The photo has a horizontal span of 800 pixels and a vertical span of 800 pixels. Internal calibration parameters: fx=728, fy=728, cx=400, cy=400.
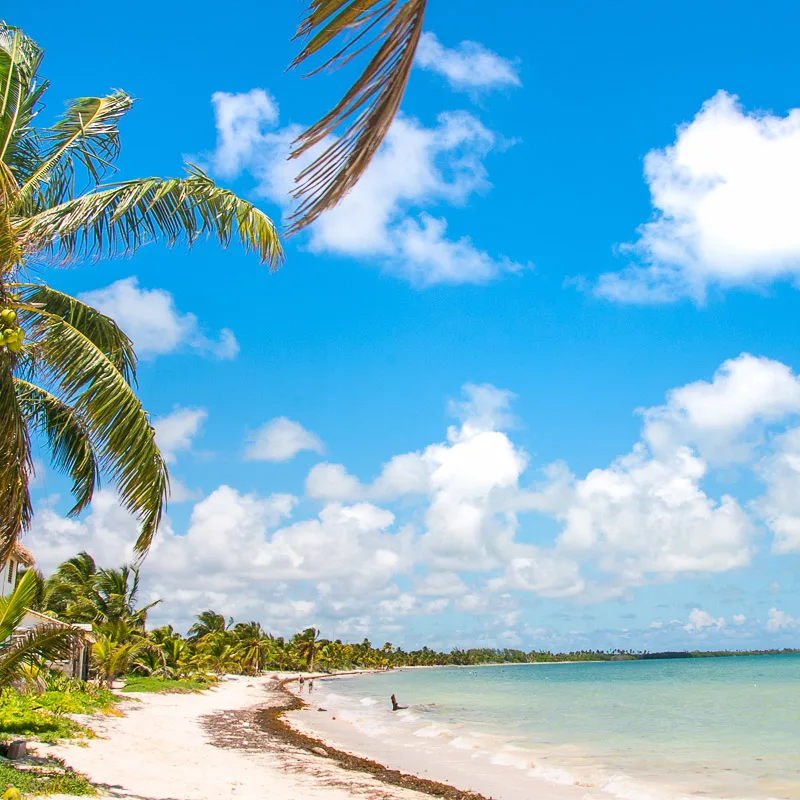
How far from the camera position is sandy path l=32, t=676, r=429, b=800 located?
973 centimetres

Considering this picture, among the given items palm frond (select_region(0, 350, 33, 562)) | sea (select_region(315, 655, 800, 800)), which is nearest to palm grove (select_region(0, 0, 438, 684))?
palm frond (select_region(0, 350, 33, 562))

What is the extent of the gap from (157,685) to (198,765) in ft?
51.7

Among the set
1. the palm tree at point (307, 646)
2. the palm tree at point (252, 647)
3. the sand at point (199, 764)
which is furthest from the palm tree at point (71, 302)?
the palm tree at point (307, 646)

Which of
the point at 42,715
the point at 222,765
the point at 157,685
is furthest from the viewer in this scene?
the point at 157,685

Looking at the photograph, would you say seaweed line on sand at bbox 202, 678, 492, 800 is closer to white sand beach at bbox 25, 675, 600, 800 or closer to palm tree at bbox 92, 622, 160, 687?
white sand beach at bbox 25, 675, 600, 800

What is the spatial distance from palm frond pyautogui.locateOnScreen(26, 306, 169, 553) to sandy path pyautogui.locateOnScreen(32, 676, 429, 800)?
167 inches

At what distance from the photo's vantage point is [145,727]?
1566 centimetres

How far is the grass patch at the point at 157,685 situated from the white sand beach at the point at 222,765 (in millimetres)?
3969

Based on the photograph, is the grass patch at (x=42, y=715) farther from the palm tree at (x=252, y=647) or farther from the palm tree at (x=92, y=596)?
the palm tree at (x=252, y=647)

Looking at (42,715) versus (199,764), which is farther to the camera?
(199,764)

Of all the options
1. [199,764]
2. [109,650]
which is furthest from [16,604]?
[109,650]

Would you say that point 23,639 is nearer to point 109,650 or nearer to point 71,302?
point 71,302

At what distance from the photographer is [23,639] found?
903 centimetres

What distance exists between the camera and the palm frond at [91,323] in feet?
20.9
